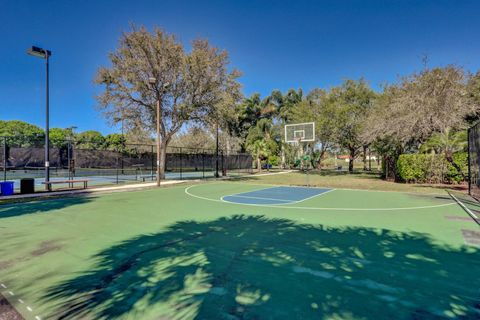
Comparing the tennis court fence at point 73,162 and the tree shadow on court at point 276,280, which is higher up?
the tennis court fence at point 73,162

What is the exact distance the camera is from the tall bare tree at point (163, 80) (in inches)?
695

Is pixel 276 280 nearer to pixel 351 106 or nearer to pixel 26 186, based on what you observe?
pixel 26 186

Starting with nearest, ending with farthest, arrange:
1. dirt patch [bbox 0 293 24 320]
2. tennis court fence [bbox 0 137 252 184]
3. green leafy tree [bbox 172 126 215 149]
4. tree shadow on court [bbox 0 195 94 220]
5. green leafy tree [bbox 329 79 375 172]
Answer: dirt patch [bbox 0 293 24 320] → tree shadow on court [bbox 0 195 94 220] → tennis court fence [bbox 0 137 252 184] → green leafy tree [bbox 329 79 375 172] → green leafy tree [bbox 172 126 215 149]

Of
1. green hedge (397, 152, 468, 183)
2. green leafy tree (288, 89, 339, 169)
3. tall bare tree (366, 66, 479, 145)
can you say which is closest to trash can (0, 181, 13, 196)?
tall bare tree (366, 66, 479, 145)

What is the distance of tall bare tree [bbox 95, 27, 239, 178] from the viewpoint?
17.7m

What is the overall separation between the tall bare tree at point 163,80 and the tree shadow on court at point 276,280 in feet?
43.8

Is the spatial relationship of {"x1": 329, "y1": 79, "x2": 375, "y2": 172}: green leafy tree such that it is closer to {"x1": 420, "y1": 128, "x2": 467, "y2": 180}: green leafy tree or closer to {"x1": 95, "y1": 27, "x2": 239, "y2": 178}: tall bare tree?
{"x1": 420, "y1": 128, "x2": 467, "y2": 180}: green leafy tree

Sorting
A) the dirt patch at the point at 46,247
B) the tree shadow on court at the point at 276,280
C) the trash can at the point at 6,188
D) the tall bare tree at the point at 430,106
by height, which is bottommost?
the tree shadow on court at the point at 276,280

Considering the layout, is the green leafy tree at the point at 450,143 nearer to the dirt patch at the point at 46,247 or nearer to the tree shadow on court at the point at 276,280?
the tree shadow on court at the point at 276,280

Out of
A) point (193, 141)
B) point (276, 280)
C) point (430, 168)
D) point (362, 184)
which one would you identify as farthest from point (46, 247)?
point (193, 141)

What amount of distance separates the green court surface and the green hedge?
429 inches

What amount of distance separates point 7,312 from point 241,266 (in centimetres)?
292

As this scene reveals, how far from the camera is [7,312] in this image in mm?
2854

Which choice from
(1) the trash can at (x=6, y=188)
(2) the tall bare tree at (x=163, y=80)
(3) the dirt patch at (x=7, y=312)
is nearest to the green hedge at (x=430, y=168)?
(2) the tall bare tree at (x=163, y=80)
